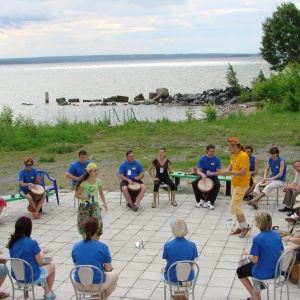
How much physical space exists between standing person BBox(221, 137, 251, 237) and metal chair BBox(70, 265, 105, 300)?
3989 mm

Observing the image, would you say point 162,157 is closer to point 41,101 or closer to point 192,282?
point 192,282

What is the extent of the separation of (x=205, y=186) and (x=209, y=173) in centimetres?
33

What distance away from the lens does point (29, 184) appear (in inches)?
451

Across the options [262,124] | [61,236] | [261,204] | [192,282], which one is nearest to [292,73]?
[262,124]

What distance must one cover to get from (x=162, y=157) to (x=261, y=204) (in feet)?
8.45

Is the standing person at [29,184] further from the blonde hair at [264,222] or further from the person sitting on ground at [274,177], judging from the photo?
the blonde hair at [264,222]

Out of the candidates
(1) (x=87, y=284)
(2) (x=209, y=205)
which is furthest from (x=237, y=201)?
(1) (x=87, y=284)

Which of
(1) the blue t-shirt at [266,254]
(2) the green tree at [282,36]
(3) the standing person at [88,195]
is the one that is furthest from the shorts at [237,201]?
(2) the green tree at [282,36]

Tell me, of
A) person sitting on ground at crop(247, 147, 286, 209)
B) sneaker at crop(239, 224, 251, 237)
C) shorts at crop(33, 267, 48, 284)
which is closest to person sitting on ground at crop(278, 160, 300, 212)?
person sitting on ground at crop(247, 147, 286, 209)

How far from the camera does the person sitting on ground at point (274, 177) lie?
37.3 ft

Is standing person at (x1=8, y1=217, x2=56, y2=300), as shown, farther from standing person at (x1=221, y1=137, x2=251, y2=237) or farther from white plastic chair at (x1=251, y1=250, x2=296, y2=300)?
standing person at (x1=221, y1=137, x2=251, y2=237)

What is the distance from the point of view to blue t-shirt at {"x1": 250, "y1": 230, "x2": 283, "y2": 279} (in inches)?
248

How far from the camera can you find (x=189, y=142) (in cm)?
2084

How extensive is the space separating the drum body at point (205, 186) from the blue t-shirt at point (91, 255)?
227 inches
